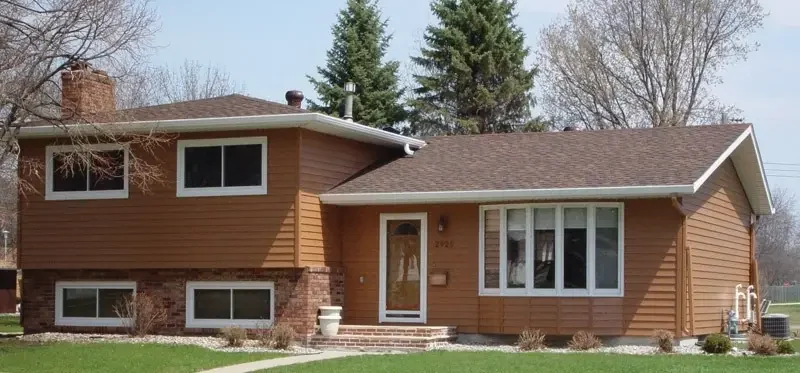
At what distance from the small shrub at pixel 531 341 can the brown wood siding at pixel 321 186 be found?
13.9 ft

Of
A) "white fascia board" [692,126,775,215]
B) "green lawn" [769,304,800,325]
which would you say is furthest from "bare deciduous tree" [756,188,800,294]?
"white fascia board" [692,126,775,215]

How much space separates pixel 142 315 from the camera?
73.7ft

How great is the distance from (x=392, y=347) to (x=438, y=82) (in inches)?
868

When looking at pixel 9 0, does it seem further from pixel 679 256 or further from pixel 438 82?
pixel 438 82

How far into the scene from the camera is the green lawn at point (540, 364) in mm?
16281

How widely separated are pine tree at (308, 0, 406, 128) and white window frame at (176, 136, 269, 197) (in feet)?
64.6

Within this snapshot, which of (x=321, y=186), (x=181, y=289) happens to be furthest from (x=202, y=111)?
(x=181, y=289)

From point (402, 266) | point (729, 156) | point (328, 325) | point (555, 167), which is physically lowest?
point (328, 325)

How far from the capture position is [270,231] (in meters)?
21.7

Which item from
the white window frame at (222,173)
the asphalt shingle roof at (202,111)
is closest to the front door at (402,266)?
the white window frame at (222,173)

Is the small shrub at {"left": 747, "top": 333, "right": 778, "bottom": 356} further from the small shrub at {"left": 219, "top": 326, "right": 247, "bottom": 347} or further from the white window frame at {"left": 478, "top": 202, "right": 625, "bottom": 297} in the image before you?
the small shrub at {"left": 219, "top": 326, "right": 247, "bottom": 347}

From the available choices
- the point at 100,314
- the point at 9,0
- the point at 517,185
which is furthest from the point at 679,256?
the point at 9,0

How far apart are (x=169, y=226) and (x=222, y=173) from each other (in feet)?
5.00

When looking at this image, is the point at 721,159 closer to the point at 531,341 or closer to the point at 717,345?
the point at 717,345
